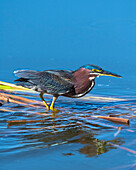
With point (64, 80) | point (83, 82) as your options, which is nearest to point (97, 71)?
point (83, 82)

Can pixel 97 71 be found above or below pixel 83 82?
above

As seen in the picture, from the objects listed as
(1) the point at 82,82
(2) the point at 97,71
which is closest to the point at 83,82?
(1) the point at 82,82

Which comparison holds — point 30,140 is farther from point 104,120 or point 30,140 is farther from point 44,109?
point 44,109

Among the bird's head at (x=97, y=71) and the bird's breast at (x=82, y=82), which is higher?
the bird's head at (x=97, y=71)

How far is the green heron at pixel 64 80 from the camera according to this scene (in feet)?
19.2

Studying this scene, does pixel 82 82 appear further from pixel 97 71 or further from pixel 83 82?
Answer: pixel 97 71

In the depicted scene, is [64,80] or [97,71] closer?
[97,71]

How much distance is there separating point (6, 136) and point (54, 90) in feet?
6.68

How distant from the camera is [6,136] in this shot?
405 centimetres

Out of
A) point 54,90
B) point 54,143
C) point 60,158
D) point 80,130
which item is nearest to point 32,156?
point 60,158

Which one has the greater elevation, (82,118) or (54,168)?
(82,118)

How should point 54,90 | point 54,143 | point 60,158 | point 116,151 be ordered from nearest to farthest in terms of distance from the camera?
1. point 60,158
2. point 116,151
3. point 54,143
4. point 54,90

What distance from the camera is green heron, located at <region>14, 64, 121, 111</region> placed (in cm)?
586

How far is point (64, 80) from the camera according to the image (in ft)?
19.5
